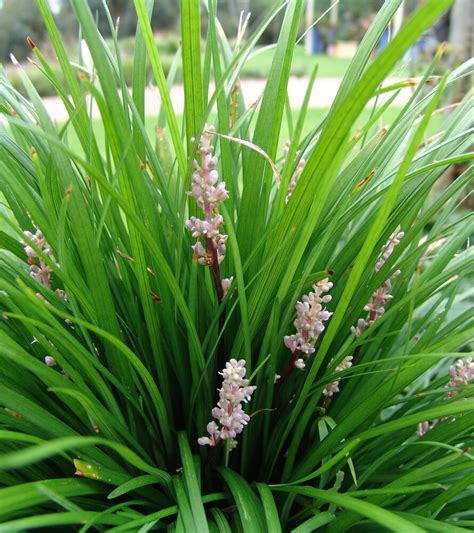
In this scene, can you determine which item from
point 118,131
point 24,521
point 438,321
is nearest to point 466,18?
point 438,321

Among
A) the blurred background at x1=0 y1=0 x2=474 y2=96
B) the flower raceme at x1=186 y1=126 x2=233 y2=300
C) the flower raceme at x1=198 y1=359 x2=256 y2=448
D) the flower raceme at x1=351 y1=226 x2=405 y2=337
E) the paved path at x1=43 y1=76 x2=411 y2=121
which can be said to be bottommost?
the flower raceme at x1=198 y1=359 x2=256 y2=448

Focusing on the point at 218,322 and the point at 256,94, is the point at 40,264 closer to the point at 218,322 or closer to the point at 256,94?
the point at 218,322

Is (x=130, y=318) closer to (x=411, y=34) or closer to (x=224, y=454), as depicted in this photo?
(x=224, y=454)

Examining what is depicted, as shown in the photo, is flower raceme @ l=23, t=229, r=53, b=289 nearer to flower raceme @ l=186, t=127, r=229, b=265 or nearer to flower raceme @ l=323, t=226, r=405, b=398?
flower raceme @ l=186, t=127, r=229, b=265

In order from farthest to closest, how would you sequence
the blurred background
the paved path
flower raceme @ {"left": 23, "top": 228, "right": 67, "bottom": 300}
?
the paved path, the blurred background, flower raceme @ {"left": 23, "top": 228, "right": 67, "bottom": 300}

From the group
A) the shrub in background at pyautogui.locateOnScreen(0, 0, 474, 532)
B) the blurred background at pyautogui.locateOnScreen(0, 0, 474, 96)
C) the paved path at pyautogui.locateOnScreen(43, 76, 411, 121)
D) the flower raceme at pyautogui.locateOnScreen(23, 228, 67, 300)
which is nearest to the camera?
the shrub in background at pyautogui.locateOnScreen(0, 0, 474, 532)

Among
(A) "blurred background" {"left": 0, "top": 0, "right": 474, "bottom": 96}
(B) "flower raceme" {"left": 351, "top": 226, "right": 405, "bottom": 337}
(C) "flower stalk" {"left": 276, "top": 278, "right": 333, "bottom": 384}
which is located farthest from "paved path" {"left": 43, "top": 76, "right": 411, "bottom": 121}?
(C) "flower stalk" {"left": 276, "top": 278, "right": 333, "bottom": 384}
